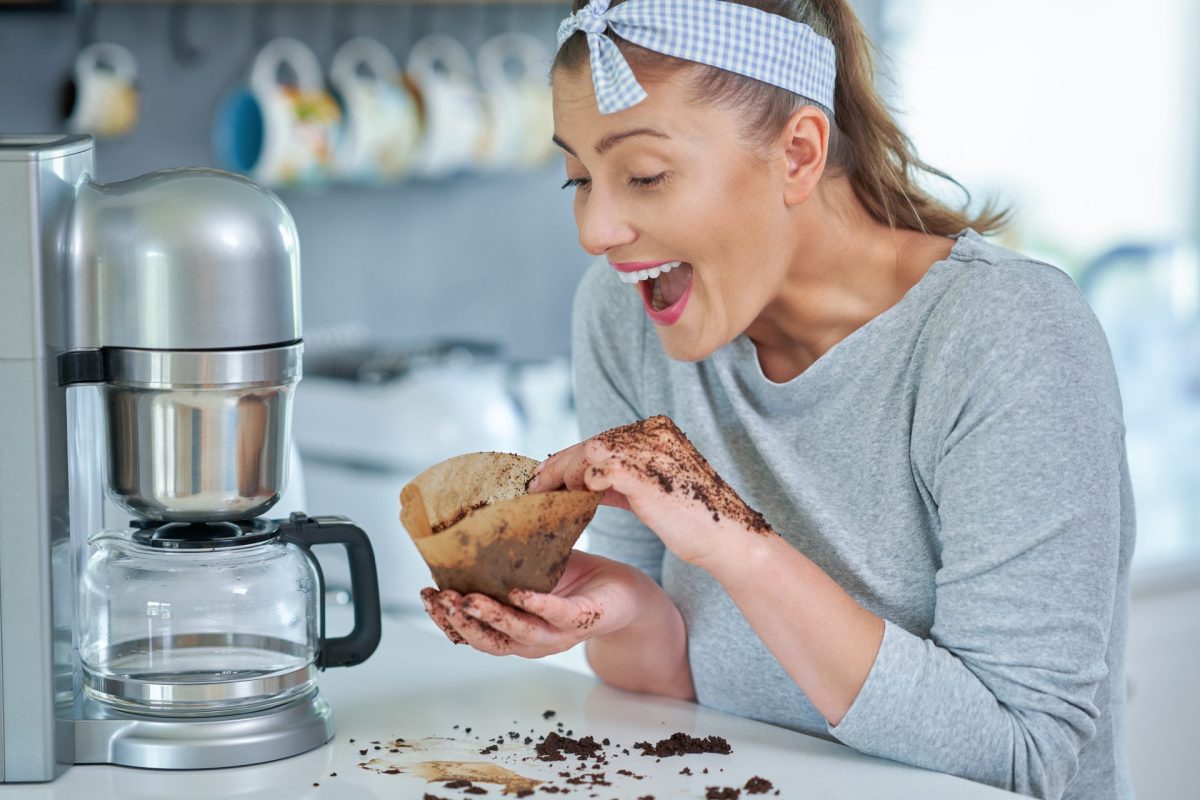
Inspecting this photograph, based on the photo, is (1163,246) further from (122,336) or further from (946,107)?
(122,336)

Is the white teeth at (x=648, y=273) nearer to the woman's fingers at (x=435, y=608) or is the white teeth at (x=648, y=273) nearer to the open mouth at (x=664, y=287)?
the open mouth at (x=664, y=287)

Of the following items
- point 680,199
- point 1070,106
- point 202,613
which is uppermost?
point 1070,106

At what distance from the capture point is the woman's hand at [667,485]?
0.97 meters

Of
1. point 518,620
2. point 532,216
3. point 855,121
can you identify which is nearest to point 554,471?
point 518,620

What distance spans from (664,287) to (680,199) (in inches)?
5.5

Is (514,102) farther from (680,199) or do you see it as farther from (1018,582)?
(1018,582)

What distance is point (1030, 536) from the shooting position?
103 cm

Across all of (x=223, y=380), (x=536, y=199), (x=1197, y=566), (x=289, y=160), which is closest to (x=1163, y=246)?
(x=1197, y=566)

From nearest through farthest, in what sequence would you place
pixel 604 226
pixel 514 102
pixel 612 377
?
pixel 604 226, pixel 612 377, pixel 514 102

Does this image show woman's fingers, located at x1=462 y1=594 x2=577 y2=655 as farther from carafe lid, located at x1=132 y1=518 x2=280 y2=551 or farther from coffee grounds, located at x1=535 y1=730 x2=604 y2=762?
carafe lid, located at x1=132 y1=518 x2=280 y2=551

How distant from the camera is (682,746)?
3.35ft

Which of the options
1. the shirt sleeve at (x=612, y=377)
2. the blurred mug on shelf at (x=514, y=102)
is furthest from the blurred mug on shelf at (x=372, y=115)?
the shirt sleeve at (x=612, y=377)

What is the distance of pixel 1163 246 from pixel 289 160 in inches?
72.4

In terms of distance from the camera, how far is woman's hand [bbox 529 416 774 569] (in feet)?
3.18
